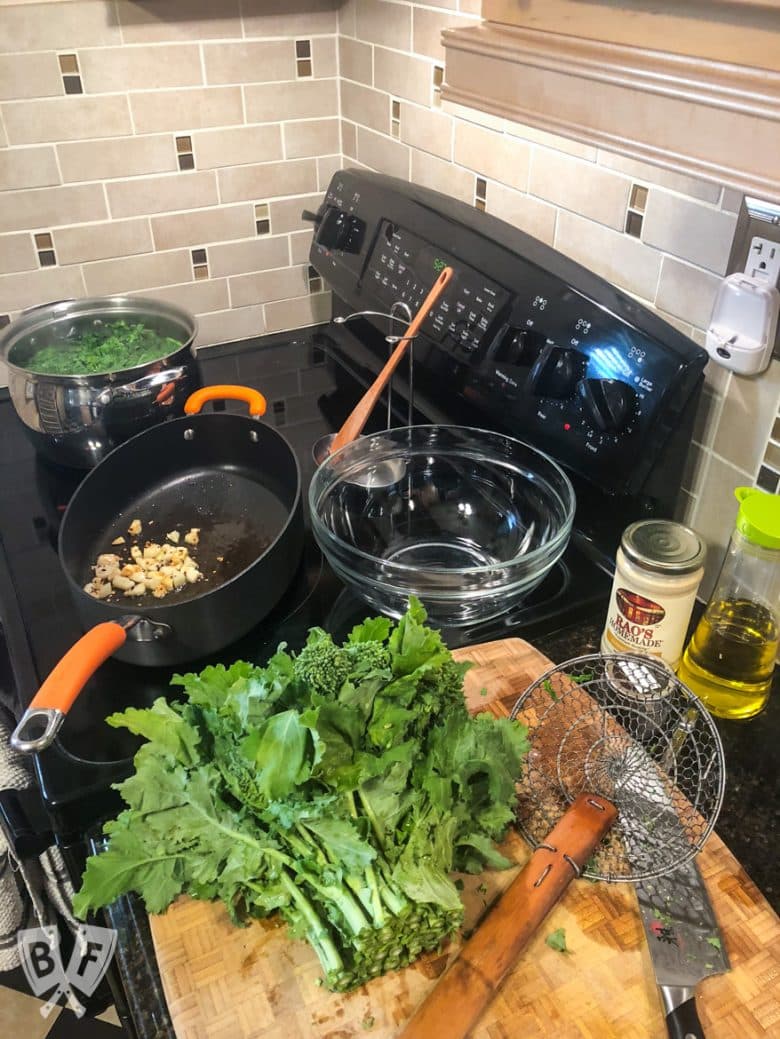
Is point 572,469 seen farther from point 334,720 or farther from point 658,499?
point 334,720

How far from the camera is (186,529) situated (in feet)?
3.32

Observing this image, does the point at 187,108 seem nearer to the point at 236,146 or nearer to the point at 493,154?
the point at 236,146

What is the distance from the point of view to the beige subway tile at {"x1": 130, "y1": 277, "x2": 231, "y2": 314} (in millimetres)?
1442

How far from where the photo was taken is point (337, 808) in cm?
60

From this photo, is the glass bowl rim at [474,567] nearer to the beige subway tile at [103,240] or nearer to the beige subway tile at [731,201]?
the beige subway tile at [731,201]

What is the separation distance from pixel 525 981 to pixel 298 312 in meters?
1.26

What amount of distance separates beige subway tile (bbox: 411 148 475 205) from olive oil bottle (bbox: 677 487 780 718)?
26.0 inches

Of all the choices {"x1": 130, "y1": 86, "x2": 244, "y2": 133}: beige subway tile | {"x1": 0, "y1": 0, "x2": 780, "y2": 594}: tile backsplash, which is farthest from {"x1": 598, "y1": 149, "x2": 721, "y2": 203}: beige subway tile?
{"x1": 130, "y1": 86, "x2": 244, "y2": 133}: beige subway tile

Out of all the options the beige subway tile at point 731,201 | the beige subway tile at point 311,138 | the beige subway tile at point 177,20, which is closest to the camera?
the beige subway tile at point 731,201

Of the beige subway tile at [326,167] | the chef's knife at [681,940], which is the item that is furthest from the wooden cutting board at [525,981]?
the beige subway tile at [326,167]

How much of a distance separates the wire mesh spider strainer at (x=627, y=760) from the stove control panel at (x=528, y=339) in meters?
0.24

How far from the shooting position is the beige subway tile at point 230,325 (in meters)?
1.51

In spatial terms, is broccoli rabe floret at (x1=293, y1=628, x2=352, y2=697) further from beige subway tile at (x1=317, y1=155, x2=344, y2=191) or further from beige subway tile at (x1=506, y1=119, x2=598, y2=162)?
beige subway tile at (x1=317, y1=155, x2=344, y2=191)

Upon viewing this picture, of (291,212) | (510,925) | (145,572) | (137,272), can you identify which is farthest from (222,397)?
(510,925)
